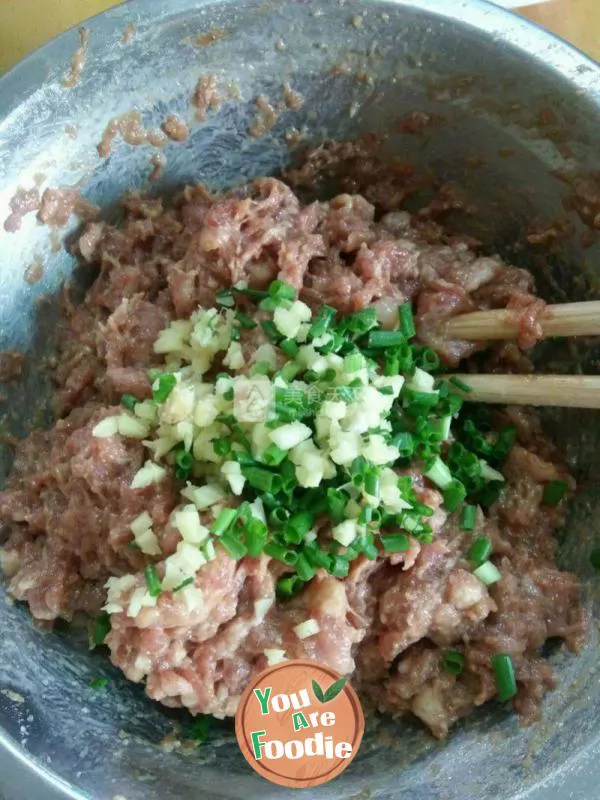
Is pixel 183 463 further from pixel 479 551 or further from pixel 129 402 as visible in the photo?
pixel 479 551

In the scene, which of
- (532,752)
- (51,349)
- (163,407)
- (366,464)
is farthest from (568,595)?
(51,349)

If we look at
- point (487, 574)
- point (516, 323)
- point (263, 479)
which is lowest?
point (487, 574)

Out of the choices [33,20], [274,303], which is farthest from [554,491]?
[33,20]

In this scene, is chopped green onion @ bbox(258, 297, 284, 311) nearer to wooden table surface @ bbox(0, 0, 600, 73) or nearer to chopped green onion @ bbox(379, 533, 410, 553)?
chopped green onion @ bbox(379, 533, 410, 553)

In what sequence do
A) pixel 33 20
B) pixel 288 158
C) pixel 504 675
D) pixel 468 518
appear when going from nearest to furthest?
pixel 504 675
pixel 468 518
pixel 288 158
pixel 33 20

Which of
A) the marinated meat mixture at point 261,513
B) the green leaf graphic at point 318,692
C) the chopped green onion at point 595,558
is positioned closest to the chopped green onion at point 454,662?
the marinated meat mixture at point 261,513

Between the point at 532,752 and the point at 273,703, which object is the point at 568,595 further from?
the point at 273,703

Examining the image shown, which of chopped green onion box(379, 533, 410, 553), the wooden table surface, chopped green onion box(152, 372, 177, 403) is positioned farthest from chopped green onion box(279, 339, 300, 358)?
the wooden table surface
